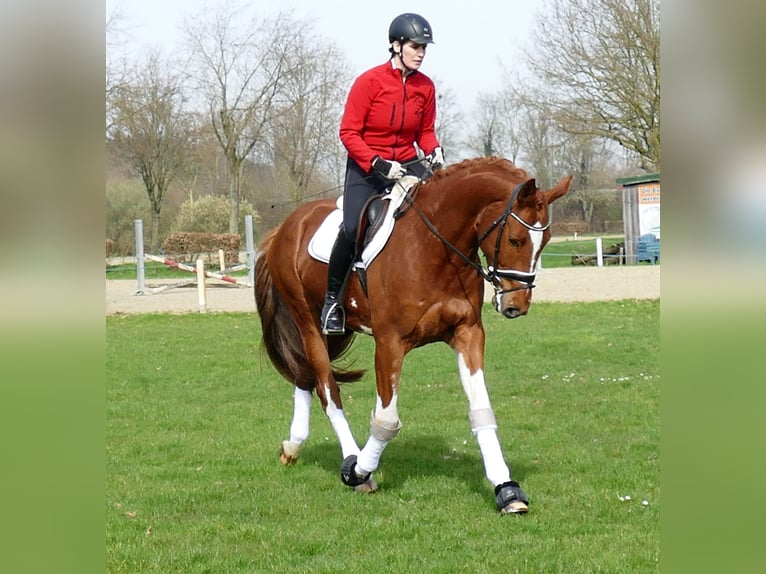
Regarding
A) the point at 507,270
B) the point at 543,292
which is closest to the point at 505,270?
the point at 507,270

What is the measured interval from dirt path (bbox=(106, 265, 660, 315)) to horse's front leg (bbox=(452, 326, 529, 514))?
1662cm

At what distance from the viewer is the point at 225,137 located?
3694 cm

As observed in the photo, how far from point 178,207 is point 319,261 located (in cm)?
3857

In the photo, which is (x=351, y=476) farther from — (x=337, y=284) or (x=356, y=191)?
(x=356, y=191)

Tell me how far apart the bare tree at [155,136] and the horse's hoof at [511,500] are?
2683cm

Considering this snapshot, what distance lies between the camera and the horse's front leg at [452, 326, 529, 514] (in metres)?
6.06

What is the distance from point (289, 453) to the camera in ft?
25.4

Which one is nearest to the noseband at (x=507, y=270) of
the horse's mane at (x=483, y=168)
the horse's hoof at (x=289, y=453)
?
the horse's mane at (x=483, y=168)

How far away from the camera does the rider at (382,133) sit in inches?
263
